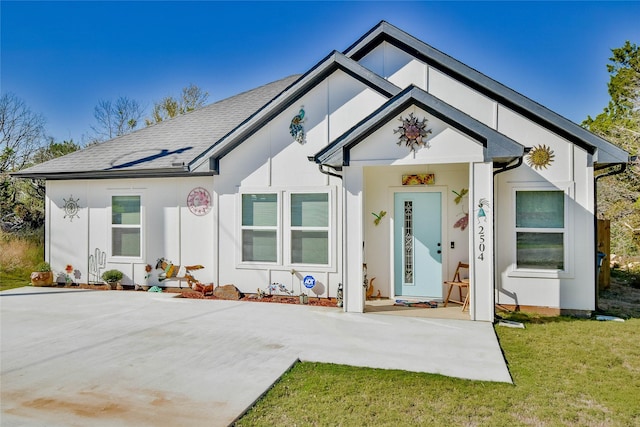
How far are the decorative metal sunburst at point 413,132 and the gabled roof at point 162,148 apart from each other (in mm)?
5082

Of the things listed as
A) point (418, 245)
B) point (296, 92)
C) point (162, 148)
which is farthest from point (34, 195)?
point (418, 245)

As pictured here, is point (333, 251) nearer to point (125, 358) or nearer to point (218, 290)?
point (218, 290)

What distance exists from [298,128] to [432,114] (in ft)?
10.6

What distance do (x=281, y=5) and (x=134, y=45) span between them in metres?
9.61

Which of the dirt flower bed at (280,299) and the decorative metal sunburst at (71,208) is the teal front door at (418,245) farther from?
the decorative metal sunburst at (71,208)

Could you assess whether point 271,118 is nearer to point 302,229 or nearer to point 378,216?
point 302,229

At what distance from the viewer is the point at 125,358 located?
5.27 meters

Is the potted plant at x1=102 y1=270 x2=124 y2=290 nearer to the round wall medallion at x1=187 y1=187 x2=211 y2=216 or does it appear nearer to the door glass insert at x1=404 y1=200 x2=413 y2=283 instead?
the round wall medallion at x1=187 y1=187 x2=211 y2=216

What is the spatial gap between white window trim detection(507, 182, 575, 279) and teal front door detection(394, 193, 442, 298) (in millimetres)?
1469

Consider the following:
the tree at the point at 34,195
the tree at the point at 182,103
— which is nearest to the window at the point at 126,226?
the tree at the point at 34,195

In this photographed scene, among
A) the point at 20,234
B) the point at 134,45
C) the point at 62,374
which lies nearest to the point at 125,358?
the point at 62,374

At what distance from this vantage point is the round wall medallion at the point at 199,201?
9883mm

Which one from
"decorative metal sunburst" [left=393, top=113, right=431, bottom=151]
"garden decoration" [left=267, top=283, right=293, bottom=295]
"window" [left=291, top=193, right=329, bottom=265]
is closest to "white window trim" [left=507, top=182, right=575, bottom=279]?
"decorative metal sunburst" [left=393, top=113, right=431, bottom=151]

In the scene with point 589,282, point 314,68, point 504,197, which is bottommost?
point 589,282
